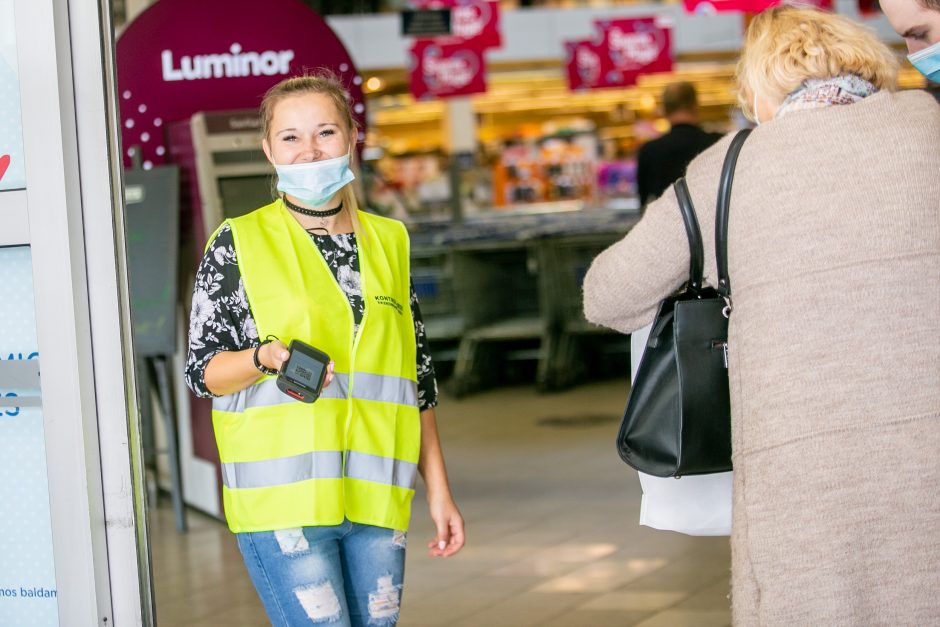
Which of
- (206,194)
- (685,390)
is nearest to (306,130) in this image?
(685,390)

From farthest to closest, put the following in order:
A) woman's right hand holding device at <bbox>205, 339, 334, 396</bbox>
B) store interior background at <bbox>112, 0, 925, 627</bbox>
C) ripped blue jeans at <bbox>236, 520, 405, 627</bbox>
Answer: store interior background at <bbox>112, 0, 925, 627</bbox> → ripped blue jeans at <bbox>236, 520, 405, 627</bbox> → woman's right hand holding device at <bbox>205, 339, 334, 396</bbox>

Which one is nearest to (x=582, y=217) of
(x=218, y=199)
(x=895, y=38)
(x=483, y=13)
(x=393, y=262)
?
(x=483, y=13)

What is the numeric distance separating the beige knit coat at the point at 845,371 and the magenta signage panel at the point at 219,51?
3390 mm

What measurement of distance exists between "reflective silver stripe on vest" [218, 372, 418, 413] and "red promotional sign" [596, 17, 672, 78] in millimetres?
11954

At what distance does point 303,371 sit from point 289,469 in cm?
26

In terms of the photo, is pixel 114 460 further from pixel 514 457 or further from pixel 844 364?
pixel 514 457

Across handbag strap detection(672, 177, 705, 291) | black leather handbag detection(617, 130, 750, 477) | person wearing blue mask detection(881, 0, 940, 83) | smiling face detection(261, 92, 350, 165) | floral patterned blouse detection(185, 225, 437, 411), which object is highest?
person wearing blue mask detection(881, 0, 940, 83)

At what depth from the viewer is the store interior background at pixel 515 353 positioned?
460cm

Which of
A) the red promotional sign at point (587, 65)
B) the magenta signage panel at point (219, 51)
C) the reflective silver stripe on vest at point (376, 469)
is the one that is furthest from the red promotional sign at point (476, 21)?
the reflective silver stripe on vest at point (376, 469)

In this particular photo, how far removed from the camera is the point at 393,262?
2439mm

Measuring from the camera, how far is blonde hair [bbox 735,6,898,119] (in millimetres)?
2119

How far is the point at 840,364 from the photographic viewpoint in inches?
78.7

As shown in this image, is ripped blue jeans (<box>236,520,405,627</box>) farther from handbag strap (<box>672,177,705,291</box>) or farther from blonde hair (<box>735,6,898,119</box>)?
blonde hair (<box>735,6,898,119</box>)

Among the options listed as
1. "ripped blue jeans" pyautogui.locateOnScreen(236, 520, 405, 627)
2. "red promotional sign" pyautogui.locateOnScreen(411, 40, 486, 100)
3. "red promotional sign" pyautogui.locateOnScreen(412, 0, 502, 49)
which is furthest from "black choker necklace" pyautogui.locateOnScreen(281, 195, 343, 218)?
"red promotional sign" pyautogui.locateOnScreen(411, 40, 486, 100)
